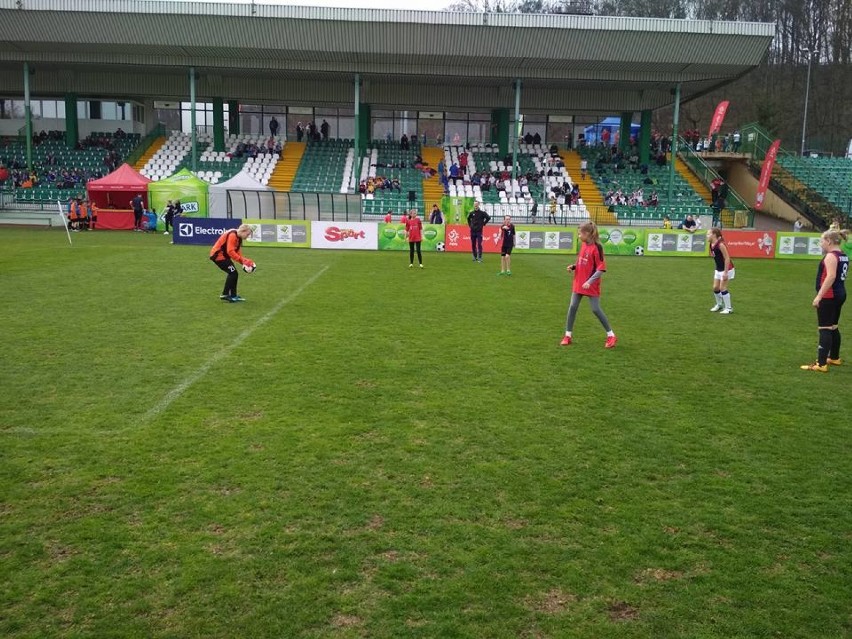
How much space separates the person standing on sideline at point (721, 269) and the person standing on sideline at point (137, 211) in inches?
1074

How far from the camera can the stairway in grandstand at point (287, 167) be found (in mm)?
41188

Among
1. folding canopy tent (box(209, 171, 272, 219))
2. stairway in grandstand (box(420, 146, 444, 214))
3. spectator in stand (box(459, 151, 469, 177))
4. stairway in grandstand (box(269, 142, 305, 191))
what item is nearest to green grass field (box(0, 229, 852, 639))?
folding canopy tent (box(209, 171, 272, 219))

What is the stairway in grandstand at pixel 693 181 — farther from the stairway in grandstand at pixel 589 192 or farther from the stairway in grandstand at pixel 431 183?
the stairway in grandstand at pixel 431 183

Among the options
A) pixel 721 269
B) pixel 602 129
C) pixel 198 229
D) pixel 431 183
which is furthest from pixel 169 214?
pixel 602 129

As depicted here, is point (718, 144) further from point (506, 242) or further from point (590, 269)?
point (590, 269)

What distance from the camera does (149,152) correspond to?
144 feet

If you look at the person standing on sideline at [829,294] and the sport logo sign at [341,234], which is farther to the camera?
the sport logo sign at [341,234]

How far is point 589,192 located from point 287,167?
59.9 feet

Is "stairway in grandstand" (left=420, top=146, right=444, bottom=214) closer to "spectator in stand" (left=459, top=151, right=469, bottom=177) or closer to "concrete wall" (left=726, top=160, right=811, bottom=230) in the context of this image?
"spectator in stand" (left=459, top=151, right=469, bottom=177)

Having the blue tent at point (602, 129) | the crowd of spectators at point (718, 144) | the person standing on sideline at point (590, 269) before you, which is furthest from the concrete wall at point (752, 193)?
the person standing on sideline at point (590, 269)

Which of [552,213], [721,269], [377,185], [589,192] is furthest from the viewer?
[589,192]

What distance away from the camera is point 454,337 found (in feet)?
34.8

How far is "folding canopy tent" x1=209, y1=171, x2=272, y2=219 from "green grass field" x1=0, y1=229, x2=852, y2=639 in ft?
73.1

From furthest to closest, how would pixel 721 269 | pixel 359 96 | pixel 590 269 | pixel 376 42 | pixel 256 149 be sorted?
pixel 256 149 → pixel 359 96 → pixel 376 42 → pixel 721 269 → pixel 590 269
